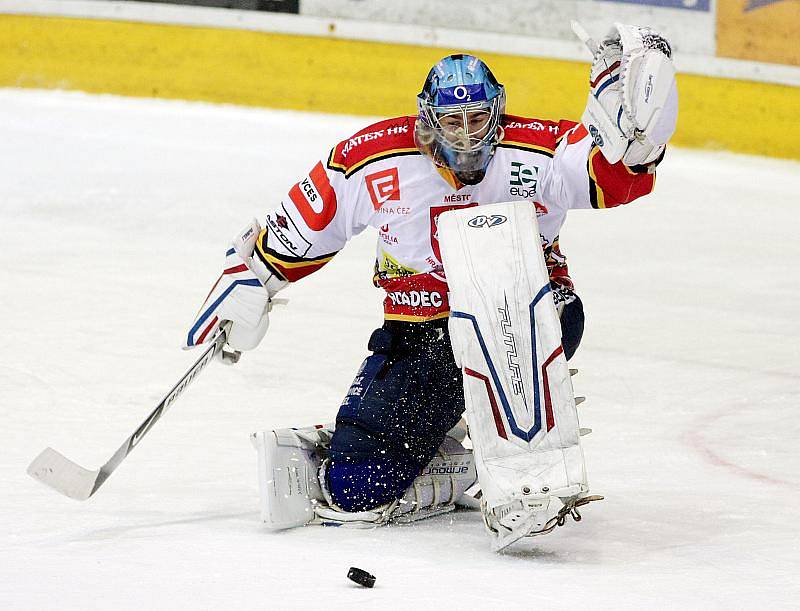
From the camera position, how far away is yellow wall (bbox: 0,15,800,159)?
6.60 meters

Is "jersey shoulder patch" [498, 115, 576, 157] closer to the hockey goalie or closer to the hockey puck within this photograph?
the hockey goalie

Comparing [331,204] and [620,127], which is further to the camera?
[331,204]

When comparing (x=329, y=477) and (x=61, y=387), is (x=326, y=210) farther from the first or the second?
(x=61, y=387)

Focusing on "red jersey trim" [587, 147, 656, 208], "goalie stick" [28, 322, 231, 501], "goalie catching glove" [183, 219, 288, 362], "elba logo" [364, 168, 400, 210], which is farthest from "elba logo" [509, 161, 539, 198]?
"goalie stick" [28, 322, 231, 501]

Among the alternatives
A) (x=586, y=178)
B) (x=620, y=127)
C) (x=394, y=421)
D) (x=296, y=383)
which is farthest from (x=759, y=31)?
(x=394, y=421)

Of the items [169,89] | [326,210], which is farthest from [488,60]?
[326,210]

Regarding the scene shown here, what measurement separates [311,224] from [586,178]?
540 millimetres

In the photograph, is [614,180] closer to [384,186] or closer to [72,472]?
[384,186]

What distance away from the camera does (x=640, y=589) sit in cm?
208

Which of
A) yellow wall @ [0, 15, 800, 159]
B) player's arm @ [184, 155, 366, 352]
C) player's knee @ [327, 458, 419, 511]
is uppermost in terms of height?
yellow wall @ [0, 15, 800, 159]

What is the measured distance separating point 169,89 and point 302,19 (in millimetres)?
722

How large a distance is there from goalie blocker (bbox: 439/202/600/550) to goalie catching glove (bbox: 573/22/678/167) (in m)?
0.23

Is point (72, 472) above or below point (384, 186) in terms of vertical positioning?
below

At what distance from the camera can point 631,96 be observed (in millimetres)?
2375
